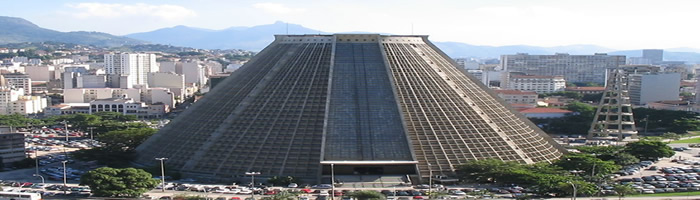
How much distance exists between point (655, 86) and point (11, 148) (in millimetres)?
138645

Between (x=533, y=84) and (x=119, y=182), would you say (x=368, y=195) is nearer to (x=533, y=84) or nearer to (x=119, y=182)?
(x=119, y=182)

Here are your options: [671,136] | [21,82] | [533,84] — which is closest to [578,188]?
[671,136]

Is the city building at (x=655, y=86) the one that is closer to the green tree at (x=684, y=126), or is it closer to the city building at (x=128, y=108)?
the green tree at (x=684, y=126)

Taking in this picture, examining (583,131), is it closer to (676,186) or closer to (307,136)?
(676,186)

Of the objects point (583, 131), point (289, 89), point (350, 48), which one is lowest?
point (583, 131)

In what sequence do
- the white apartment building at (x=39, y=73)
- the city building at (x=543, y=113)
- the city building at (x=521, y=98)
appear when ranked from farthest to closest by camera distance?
1. the white apartment building at (x=39, y=73)
2. the city building at (x=521, y=98)
3. the city building at (x=543, y=113)

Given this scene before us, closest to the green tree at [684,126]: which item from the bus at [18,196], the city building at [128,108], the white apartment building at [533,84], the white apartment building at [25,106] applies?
the white apartment building at [533,84]

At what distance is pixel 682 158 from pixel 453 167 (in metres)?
33.8

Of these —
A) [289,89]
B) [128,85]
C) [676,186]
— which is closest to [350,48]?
[289,89]

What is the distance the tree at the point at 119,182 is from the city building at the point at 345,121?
733 cm

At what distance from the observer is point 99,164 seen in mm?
63594

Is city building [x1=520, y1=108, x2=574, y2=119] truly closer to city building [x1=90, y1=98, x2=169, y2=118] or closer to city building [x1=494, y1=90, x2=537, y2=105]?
city building [x1=494, y1=90, x2=537, y2=105]

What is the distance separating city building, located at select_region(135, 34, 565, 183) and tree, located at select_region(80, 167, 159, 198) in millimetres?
7330

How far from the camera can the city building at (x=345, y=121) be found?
54.5 meters
